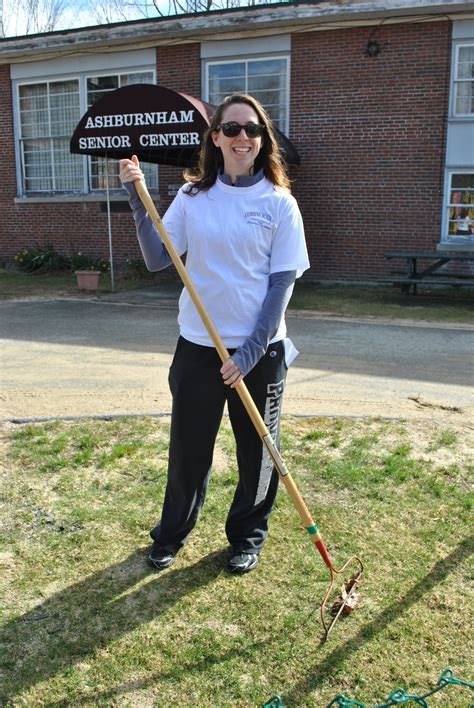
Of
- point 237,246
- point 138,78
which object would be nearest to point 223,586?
point 237,246

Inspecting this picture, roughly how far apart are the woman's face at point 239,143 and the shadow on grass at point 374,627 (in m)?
1.94

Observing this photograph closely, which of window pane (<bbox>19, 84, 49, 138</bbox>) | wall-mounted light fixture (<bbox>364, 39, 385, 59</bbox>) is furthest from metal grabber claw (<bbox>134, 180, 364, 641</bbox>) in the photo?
window pane (<bbox>19, 84, 49, 138</bbox>)

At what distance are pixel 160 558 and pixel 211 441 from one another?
2.05 ft

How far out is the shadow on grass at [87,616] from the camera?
2412mm

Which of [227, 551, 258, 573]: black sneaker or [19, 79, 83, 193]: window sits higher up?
[19, 79, 83, 193]: window

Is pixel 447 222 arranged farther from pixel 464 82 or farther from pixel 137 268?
pixel 137 268

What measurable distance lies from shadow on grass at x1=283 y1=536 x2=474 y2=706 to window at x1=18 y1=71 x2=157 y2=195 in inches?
509

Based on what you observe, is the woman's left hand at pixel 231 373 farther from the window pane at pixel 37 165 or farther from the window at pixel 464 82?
the window pane at pixel 37 165

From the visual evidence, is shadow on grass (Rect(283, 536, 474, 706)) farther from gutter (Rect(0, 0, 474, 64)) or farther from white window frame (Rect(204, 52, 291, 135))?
white window frame (Rect(204, 52, 291, 135))

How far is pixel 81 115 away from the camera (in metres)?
15.0

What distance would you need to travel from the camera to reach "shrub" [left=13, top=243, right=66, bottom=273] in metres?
15.3

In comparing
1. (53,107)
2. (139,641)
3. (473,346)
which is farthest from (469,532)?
(53,107)

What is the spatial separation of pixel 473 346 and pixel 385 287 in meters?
5.07

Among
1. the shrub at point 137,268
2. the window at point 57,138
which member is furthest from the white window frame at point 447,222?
the window at point 57,138
